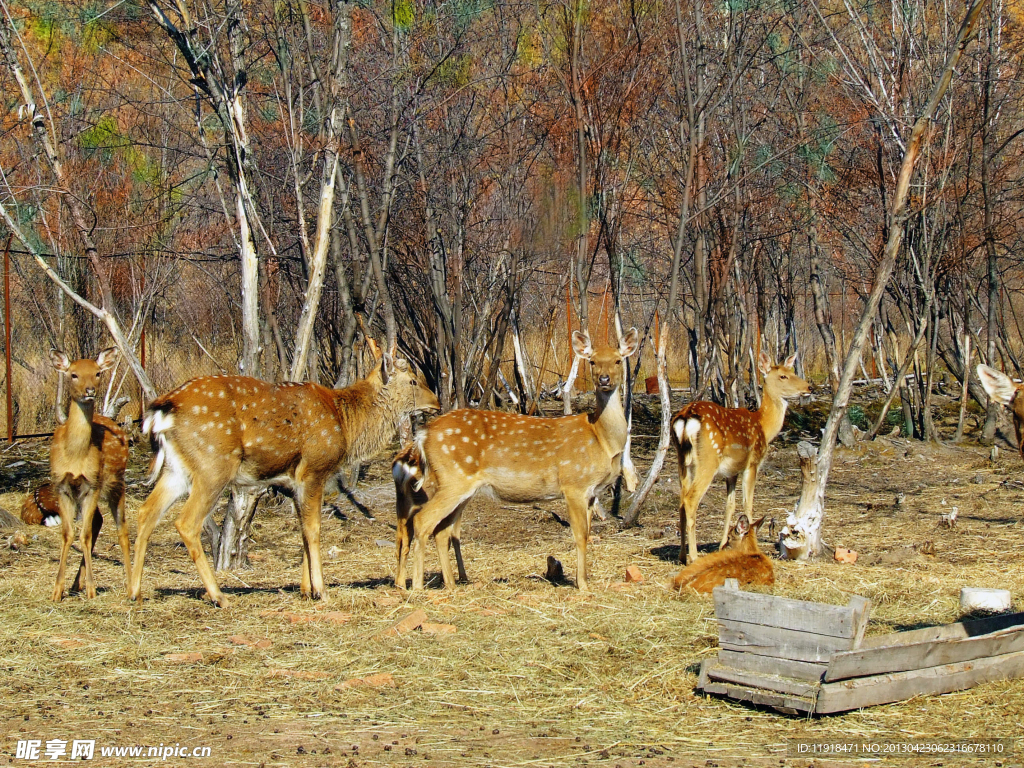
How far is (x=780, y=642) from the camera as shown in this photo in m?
5.59

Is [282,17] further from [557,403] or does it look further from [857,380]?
[857,380]

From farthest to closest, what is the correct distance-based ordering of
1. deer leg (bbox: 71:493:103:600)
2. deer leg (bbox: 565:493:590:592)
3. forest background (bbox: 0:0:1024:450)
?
forest background (bbox: 0:0:1024:450) < deer leg (bbox: 565:493:590:592) < deer leg (bbox: 71:493:103:600)

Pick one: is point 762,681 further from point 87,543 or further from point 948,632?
point 87,543

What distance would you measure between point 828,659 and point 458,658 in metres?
2.18

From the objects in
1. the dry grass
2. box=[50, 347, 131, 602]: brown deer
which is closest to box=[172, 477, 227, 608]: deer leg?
the dry grass

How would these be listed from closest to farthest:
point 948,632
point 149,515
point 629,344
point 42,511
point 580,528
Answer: point 948,632 → point 149,515 → point 580,528 → point 629,344 → point 42,511

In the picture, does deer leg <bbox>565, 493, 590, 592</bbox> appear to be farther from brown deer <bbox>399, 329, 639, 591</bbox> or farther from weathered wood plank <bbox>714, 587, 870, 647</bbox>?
weathered wood plank <bbox>714, 587, 870, 647</bbox>

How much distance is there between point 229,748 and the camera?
502cm

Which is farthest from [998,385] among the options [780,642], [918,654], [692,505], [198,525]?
[198,525]

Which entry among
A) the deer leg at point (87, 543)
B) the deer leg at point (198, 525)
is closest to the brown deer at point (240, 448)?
the deer leg at point (198, 525)

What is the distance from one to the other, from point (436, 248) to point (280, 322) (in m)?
3.50

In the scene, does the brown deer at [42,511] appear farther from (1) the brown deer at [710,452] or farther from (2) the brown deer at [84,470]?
(1) the brown deer at [710,452]

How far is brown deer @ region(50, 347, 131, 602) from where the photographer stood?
8.55m

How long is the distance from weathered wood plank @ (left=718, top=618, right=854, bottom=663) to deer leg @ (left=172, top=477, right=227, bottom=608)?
3961mm
